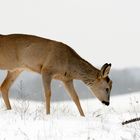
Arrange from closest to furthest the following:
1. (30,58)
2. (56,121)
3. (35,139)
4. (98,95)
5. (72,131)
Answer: (35,139)
(72,131)
(56,121)
(30,58)
(98,95)

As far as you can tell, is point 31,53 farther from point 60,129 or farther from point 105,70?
point 60,129

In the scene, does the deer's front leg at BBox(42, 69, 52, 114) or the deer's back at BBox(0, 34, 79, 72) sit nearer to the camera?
the deer's front leg at BBox(42, 69, 52, 114)

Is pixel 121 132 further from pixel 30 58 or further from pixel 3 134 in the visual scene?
pixel 30 58

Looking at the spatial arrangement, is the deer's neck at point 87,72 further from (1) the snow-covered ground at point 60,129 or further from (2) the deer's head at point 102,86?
→ (1) the snow-covered ground at point 60,129

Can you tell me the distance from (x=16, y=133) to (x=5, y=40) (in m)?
5.51

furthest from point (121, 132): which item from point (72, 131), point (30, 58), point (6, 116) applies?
point (30, 58)

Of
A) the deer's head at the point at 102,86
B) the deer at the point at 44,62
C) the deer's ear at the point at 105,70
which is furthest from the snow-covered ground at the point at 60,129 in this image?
the deer's head at the point at 102,86

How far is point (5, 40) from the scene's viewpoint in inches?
631

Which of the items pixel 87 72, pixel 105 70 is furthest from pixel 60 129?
pixel 87 72

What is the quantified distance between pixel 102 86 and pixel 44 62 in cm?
189

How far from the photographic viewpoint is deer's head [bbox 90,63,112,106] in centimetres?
1653

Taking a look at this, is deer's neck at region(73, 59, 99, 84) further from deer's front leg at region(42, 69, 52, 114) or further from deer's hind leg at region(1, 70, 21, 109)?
deer's hind leg at region(1, 70, 21, 109)

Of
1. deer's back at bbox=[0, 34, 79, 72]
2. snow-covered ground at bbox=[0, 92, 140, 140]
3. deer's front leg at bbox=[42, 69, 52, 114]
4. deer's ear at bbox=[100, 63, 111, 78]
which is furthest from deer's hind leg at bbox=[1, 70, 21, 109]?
snow-covered ground at bbox=[0, 92, 140, 140]

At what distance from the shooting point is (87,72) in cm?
1659
